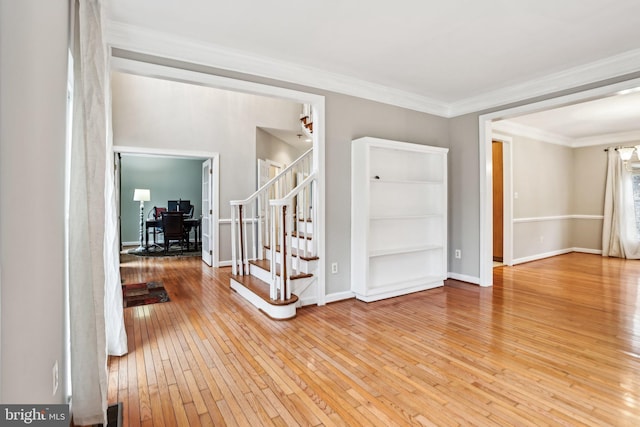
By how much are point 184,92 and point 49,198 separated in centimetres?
493

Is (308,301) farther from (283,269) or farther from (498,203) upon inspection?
(498,203)

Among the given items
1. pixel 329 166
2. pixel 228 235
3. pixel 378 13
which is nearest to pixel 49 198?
pixel 378 13

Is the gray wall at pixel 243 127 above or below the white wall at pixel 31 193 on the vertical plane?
above

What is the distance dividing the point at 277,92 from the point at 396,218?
194 cm

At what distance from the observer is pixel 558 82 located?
352 centimetres

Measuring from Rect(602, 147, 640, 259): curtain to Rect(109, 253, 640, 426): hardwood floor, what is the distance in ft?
11.0

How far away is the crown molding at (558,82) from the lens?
10.1ft

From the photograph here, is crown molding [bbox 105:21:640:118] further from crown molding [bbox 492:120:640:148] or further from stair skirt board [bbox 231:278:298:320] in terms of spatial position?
stair skirt board [bbox 231:278:298:320]

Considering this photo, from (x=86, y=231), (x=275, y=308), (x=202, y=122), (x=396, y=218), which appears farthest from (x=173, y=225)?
(x=86, y=231)

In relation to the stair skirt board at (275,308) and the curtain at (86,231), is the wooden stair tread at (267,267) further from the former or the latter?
the curtain at (86,231)

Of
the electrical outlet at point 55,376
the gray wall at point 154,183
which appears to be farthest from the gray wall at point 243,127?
the gray wall at point 154,183

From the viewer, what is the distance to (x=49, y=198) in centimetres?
129

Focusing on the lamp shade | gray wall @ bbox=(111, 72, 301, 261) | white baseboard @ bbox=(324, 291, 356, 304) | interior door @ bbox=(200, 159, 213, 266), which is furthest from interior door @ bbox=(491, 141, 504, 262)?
the lamp shade

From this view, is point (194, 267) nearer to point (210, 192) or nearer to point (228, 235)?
point (228, 235)
